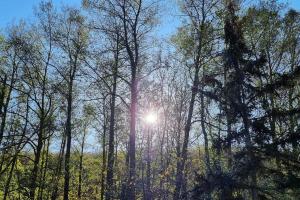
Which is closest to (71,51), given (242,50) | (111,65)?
(111,65)

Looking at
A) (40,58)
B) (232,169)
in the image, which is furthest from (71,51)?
(232,169)

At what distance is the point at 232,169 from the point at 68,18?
14.8 meters

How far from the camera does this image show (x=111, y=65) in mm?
21078

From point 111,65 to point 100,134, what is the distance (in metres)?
11.4

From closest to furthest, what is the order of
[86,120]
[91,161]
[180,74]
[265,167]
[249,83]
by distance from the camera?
[265,167], [249,83], [180,74], [86,120], [91,161]

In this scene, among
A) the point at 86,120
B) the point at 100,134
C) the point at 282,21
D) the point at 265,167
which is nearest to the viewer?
the point at 265,167

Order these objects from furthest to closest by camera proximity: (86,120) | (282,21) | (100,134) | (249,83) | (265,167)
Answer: (100,134) < (86,120) < (282,21) < (249,83) < (265,167)

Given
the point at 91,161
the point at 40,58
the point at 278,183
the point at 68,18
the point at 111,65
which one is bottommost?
the point at 278,183

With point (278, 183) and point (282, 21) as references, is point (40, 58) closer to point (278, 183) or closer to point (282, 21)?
point (282, 21)

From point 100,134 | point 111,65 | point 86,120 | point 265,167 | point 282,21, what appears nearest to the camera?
point 265,167

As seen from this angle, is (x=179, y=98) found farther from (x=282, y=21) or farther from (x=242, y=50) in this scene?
(x=242, y=50)

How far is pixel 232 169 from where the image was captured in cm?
1514

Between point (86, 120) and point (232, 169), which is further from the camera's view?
point (86, 120)

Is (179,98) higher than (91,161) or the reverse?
higher
